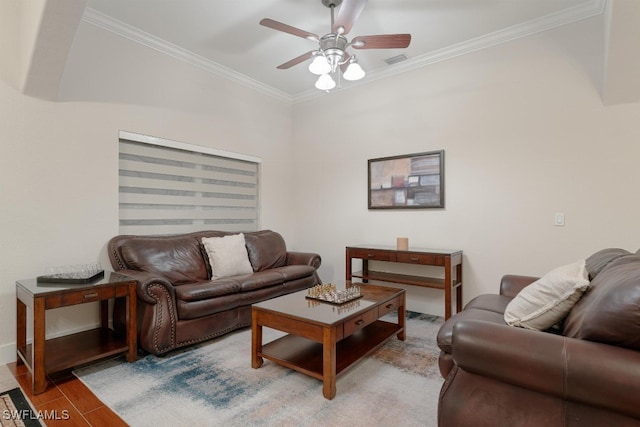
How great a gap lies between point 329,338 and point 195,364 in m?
1.15

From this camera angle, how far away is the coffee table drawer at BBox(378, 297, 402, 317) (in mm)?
2484

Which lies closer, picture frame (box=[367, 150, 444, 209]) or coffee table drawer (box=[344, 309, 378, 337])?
coffee table drawer (box=[344, 309, 378, 337])

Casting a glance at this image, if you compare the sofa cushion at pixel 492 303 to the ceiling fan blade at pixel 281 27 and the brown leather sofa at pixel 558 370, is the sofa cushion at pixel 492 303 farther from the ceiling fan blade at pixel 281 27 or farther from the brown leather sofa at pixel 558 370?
the ceiling fan blade at pixel 281 27

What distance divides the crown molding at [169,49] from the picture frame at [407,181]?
74.8 inches

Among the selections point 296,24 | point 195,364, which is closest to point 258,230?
point 195,364

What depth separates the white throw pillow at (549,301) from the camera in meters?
1.55

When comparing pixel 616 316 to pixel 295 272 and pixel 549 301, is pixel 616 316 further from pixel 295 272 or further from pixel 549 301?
pixel 295 272

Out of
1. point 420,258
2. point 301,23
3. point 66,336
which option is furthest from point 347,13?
point 66,336

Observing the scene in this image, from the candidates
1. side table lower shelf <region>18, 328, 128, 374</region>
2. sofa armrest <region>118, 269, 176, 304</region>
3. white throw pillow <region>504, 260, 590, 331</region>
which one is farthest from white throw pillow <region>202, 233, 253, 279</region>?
white throw pillow <region>504, 260, 590, 331</region>

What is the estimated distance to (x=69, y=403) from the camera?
1.89 meters

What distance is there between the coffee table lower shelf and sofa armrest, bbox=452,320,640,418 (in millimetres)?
983

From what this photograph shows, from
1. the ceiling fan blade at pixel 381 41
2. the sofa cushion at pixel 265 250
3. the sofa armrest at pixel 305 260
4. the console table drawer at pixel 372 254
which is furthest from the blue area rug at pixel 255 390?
the ceiling fan blade at pixel 381 41

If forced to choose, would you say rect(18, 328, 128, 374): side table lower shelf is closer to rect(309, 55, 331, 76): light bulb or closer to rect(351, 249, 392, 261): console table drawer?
rect(351, 249, 392, 261): console table drawer

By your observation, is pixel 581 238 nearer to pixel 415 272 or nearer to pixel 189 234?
pixel 415 272
